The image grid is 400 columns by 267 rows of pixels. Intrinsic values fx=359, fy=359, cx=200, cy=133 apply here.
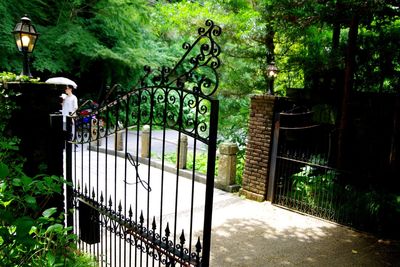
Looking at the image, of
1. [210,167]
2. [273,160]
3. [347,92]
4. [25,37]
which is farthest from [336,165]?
[25,37]

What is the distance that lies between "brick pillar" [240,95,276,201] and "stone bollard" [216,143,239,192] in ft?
1.49

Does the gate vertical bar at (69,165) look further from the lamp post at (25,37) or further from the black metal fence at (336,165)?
the black metal fence at (336,165)

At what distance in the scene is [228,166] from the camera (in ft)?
26.6

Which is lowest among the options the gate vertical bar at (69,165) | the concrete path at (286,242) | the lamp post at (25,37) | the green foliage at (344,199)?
the concrete path at (286,242)

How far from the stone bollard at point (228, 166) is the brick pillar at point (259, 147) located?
1.49ft

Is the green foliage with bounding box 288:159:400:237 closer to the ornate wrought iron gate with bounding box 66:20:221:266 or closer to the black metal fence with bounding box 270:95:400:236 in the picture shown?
the black metal fence with bounding box 270:95:400:236

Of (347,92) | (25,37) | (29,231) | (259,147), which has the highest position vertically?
(25,37)

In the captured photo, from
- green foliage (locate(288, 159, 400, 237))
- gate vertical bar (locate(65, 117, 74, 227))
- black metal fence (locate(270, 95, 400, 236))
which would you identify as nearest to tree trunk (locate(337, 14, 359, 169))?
black metal fence (locate(270, 95, 400, 236))

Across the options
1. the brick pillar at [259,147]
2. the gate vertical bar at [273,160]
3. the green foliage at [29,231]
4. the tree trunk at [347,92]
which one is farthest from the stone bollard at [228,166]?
the green foliage at [29,231]

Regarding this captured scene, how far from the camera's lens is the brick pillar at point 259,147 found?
7.25m

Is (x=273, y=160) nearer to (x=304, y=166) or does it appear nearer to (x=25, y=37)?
(x=304, y=166)

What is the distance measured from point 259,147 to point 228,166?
1.01 metres

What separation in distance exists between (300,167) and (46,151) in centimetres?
494

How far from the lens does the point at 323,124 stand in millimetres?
7414
